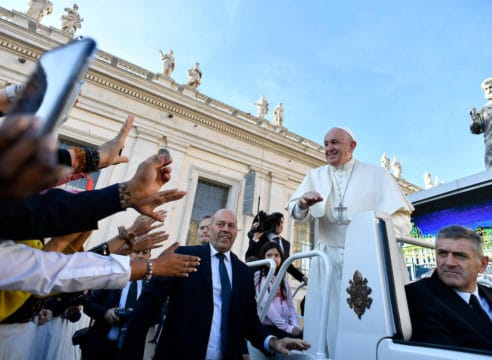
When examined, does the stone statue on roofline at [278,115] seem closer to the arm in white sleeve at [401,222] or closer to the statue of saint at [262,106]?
the statue of saint at [262,106]

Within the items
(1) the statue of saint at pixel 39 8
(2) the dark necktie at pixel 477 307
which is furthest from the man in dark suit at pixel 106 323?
(1) the statue of saint at pixel 39 8

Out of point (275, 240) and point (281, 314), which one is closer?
point (281, 314)

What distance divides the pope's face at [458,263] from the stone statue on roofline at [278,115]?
1372 cm

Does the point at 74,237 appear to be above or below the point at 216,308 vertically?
above

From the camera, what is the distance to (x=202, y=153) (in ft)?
40.7

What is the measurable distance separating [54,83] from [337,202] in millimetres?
2464

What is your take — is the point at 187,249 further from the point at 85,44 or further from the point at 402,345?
the point at 85,44

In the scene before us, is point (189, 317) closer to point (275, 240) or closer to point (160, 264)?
point (160, 264)

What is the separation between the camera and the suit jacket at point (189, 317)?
196 cm

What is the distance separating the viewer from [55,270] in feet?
4.36

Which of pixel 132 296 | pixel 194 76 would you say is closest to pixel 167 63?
pixel 194 76

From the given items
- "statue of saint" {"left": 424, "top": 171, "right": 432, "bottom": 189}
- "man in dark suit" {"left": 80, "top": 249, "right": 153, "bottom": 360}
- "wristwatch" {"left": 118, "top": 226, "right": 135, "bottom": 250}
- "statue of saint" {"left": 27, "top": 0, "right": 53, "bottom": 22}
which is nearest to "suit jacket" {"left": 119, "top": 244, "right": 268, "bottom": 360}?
"wristwatch" {"left": 118, "top": 226, "right": 135, "bottom": 250}

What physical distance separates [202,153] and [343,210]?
10.4 metres

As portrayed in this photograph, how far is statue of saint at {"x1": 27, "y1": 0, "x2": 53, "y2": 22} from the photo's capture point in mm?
10893
